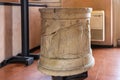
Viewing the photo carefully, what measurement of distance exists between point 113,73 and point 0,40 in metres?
1.22

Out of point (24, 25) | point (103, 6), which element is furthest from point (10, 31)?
point (103, 6)

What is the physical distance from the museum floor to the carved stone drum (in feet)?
0.92

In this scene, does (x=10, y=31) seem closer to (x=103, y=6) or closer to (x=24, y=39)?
(x=24, y=39)

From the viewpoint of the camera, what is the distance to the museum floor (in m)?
1.88

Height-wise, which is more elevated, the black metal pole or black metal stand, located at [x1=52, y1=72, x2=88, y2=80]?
the black metal pole

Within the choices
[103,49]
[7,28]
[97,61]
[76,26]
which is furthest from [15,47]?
[103,49]

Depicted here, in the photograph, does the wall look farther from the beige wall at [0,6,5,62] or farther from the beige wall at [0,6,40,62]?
the beige wall at [0,6,5,62]

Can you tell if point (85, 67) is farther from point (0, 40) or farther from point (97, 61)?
point (0, 40)

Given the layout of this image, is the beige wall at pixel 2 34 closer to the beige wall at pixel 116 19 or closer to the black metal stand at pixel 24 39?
the black metal stand at pixel 24 39

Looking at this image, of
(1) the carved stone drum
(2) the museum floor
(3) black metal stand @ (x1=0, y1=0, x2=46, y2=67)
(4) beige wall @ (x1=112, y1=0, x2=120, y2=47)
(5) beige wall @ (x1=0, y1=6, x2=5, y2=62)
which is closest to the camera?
(1) the carved stone drum

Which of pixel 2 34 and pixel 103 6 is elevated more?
→ pixel 103 6

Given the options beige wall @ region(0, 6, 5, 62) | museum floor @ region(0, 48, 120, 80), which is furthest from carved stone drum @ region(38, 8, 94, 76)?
beige wall @ region(0, 6, 5, 62)

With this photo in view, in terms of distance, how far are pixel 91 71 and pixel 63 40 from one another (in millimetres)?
640

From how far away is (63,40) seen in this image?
1597 mm
